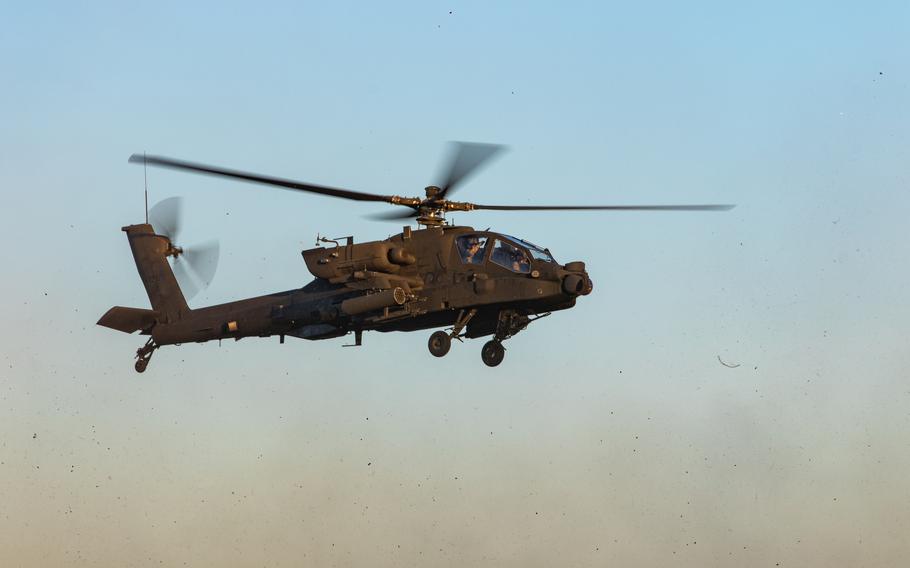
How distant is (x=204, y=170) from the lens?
32250 mm

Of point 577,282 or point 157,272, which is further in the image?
point 157,272

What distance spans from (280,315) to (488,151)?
24.6 feet

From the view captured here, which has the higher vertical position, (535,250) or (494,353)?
Answer: (535,250)

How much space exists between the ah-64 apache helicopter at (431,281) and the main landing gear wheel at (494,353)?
2 cm

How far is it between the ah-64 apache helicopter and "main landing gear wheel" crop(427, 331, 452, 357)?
0.08 ft

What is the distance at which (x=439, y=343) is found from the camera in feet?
113

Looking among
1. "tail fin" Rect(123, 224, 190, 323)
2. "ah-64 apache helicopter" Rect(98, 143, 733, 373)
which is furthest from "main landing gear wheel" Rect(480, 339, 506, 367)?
"tail fin" Rect(123, 224, 190, 323)

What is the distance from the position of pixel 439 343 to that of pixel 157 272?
10037mm

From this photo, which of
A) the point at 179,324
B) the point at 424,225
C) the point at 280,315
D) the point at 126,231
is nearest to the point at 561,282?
the point at 424,225

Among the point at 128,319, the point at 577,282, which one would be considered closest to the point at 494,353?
the point at 577,282

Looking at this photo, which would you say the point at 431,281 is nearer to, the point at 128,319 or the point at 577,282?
the point at 577,282

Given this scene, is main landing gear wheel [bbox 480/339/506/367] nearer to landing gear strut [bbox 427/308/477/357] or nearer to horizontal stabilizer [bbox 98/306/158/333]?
landing gear strut [bbox 427/308/477/357]

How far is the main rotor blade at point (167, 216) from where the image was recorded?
40.8 meters

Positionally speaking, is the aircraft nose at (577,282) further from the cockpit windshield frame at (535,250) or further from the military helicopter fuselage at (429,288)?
the cockpit windshield frame at (535,250)
